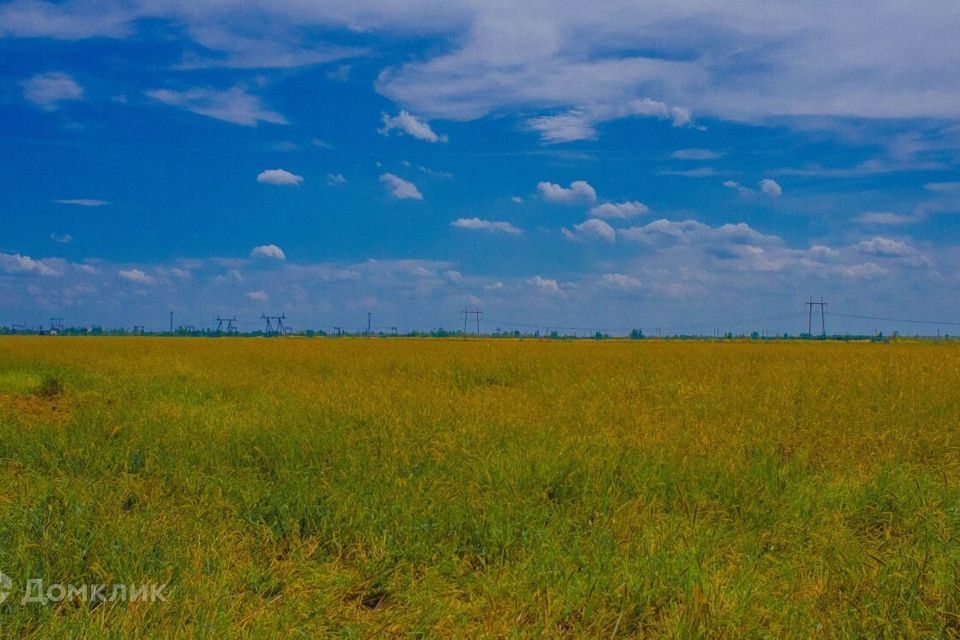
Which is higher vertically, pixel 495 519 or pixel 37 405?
pixel 495 519

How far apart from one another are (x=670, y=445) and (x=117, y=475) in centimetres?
509

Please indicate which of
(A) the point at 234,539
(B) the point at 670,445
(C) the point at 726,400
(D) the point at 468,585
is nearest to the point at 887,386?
(C) the point at 726,400

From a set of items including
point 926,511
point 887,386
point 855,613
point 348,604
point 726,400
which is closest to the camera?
point 855,613

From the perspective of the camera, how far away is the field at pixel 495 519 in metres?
3.13

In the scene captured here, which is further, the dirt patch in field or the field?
the dirt patch in field

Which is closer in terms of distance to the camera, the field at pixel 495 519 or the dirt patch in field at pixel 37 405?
the field at pixel 495 519

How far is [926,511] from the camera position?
438 cm

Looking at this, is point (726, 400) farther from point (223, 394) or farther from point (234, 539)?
point (223, 394)

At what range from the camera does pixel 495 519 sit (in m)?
4.28

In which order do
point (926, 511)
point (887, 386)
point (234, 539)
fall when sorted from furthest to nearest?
point (887, 386)
point (926, 511)
point (234, 539)

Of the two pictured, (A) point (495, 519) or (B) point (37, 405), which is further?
(B) point (37, 405)

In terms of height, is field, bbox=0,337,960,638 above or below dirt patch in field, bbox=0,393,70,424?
above

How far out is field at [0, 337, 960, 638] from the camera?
3133 millimetres

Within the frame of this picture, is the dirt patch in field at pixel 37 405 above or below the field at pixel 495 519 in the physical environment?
below
